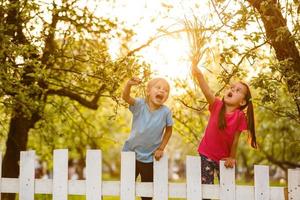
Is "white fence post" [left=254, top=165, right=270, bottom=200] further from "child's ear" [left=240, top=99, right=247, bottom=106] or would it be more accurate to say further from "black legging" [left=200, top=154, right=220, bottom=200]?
"child's ear" [left=240, top=99, right=247, bottom=106]

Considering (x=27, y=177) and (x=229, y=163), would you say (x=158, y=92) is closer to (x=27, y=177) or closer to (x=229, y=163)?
(x=229, y=163)

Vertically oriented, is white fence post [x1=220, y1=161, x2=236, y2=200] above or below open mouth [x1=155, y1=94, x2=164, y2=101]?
below

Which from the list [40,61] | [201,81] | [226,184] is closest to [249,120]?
[201,81]

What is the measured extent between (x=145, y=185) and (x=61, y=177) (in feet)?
2.64

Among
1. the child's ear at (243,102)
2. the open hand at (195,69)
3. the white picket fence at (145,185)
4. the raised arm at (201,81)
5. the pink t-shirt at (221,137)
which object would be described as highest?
the open hand at (195,69)

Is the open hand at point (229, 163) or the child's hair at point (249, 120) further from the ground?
the child's hair at point (249, 120)

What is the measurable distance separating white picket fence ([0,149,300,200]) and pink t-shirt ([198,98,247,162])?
0.46m

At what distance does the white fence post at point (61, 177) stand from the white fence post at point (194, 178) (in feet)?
3.77

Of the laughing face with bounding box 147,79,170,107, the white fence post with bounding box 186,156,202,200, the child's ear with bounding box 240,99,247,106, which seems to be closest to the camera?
the white fence post with bounding box 186,156,202,200

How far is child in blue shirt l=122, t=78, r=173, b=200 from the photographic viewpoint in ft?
A: 18.3

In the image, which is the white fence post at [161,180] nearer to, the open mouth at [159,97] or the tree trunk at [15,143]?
the open mouth at [159,97]

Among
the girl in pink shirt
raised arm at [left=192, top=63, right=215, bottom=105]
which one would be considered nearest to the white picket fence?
the girl in pink shirt

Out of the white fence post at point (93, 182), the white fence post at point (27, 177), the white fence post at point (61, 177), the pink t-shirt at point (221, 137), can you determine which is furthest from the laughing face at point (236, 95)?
the white fence post at point (27, 177)

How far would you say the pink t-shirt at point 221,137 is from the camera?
5.61 meters
